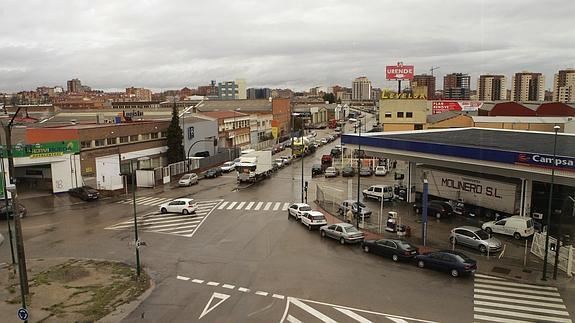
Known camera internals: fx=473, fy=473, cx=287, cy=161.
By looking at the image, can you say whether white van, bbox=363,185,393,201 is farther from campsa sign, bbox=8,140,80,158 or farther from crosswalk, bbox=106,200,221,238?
campsa sign, bbox=8,140,80,158

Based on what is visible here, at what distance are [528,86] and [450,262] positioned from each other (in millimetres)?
189052

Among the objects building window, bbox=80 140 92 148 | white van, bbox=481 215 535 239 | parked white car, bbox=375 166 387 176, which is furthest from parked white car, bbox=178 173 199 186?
white van, bbox=481 215 535 239

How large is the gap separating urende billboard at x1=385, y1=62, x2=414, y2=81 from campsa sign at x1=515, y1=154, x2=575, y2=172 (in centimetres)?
5371

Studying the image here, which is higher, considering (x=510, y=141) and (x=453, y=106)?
(x=453, y=106)

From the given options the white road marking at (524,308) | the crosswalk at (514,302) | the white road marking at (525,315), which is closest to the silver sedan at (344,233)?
the crosswalk at (514,302)

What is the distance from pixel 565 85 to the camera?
498ft

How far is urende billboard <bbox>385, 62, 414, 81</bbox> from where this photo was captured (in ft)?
257

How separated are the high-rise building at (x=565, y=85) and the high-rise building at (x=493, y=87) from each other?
33.6 meters

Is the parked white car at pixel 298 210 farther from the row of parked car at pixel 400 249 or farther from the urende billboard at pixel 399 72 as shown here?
the urende billboard at pixel 399 72

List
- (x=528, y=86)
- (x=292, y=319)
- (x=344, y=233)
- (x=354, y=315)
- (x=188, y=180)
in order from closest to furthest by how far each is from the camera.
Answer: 1. (x=292, y=319)
2. (x=354, y=315)
3. (x=344, y=233)
4. (x=188, y=180)
5. (x=528, y=86)

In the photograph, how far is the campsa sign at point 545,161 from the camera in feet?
80.3

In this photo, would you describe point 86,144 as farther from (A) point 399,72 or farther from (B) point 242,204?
(A) point 399,72

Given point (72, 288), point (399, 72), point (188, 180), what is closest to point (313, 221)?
point (72, 288)

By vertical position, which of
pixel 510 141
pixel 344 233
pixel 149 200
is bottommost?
pixel 149 200
